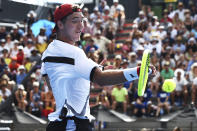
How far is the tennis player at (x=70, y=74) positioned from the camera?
162 inches

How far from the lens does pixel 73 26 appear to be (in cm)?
447

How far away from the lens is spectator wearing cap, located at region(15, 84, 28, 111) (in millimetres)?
15258

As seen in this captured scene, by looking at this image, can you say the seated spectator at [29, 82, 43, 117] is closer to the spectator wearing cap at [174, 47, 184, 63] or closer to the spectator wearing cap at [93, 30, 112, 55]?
the spectator wearing cap at [93, 30, 112, 55]

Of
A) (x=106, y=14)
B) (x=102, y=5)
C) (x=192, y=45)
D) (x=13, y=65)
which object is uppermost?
(x=102, y=5)

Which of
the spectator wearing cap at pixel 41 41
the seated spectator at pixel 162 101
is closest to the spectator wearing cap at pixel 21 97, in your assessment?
the spectator wearing cap at pixel 41 41

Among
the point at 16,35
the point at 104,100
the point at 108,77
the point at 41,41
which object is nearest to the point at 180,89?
the point at 104,100

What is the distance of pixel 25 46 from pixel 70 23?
48.3ft

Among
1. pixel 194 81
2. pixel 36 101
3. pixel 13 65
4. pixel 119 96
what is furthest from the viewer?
pixel 13 65

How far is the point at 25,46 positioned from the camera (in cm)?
1897

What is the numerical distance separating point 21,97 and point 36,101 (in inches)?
19.6

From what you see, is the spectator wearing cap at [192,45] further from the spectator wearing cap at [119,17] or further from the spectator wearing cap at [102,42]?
the spectator wearing cap at [119,17]

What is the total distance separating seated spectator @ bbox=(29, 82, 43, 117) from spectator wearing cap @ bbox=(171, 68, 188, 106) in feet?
13.7

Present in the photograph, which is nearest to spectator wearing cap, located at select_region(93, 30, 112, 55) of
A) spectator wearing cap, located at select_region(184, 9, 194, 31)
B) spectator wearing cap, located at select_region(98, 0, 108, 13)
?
spectator wearing cap, located at select_region(98, 0, 108, 13)

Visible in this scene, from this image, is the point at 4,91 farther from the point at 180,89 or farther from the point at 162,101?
the point at 180,89
